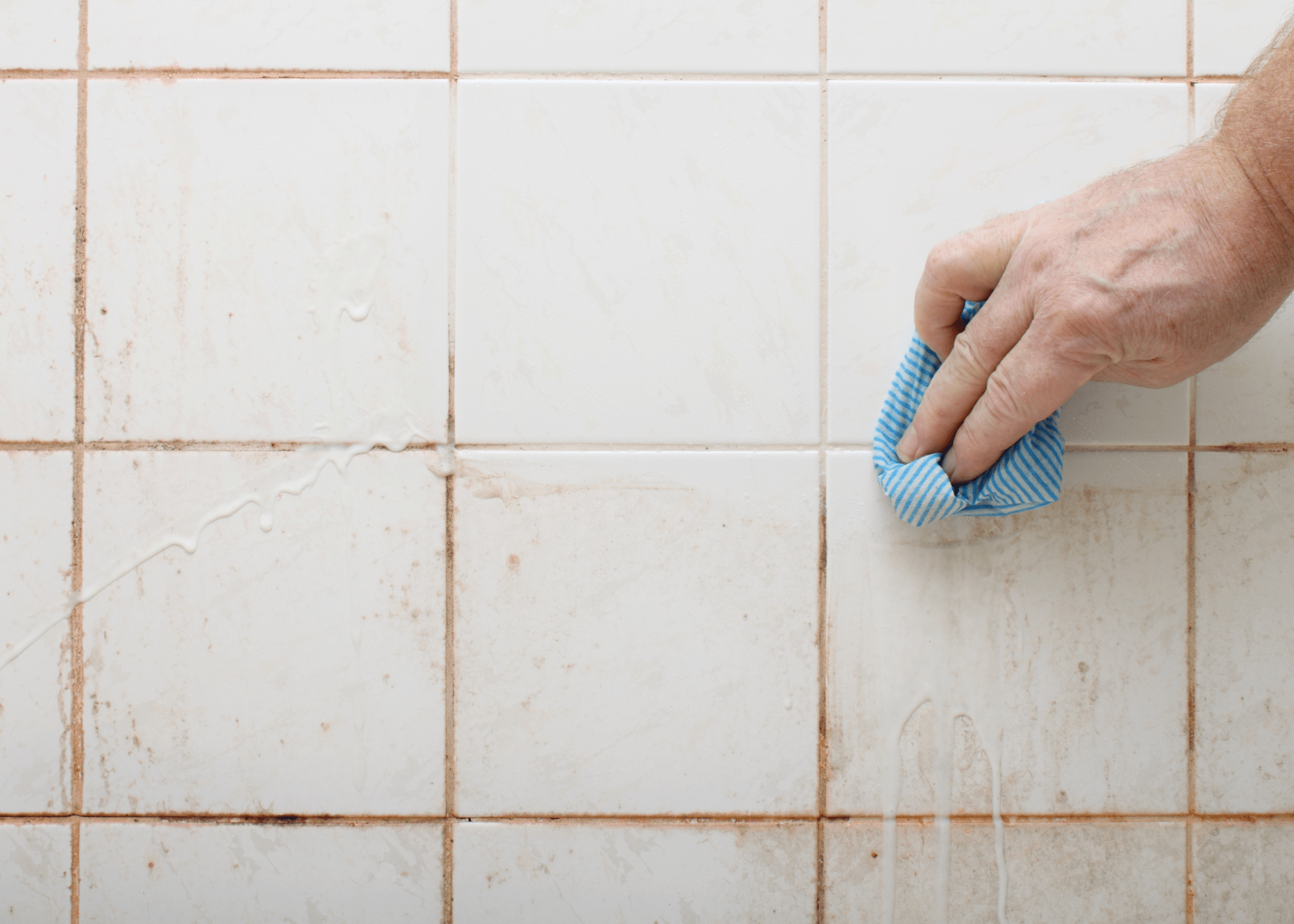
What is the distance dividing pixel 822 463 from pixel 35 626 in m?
0.74

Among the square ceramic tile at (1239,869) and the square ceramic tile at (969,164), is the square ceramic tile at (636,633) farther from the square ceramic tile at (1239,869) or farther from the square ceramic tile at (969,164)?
the square ceramic tile at (1239,869)

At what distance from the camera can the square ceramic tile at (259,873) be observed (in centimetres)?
67

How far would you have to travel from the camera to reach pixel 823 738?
0.68 metres

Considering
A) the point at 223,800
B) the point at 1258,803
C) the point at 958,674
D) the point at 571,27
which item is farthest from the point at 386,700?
the point at 1258,803

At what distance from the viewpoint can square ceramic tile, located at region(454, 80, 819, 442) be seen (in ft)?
2.22

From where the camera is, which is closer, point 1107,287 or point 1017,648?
point 1107,287

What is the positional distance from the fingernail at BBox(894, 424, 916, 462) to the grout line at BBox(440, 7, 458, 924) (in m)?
0.40

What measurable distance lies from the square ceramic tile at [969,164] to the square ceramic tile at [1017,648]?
58 millimetres

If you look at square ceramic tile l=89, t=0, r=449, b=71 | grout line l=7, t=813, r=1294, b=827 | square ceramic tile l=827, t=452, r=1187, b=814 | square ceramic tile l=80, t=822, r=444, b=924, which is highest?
square ceramic tile l=89, t=0, r=449, b=71

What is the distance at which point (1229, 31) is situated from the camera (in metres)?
0.68

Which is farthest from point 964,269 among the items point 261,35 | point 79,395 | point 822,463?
point 79,395

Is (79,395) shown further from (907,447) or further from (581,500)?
(907,447)

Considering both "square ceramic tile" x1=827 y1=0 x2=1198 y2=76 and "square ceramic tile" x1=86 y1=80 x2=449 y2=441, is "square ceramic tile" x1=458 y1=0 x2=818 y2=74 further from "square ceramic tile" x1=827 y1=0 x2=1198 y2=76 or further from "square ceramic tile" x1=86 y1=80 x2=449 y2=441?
"square ceramic tile" x1=86 y1=80 x2=449 y2=441

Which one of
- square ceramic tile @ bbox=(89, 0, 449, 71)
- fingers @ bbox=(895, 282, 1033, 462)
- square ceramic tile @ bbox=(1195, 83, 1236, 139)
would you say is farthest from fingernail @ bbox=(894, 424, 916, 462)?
square ceramic tile @ bbox=(89, 0, 449, 71)
